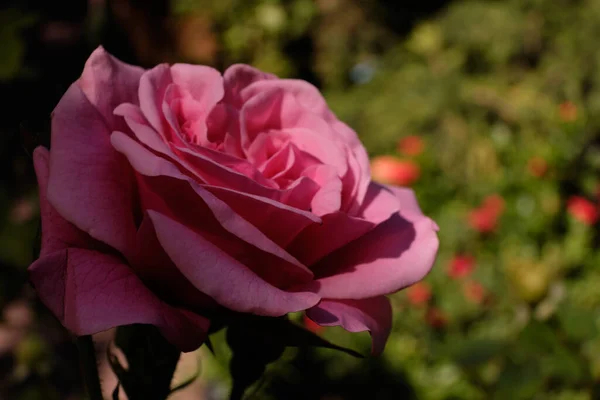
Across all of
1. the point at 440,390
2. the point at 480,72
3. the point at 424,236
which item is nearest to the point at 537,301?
the point at 424,236

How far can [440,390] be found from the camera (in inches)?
58.2

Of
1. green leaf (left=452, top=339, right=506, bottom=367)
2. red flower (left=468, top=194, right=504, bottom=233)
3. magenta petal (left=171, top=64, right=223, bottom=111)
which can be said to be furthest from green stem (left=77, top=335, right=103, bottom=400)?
red flower (left=468, top=194, right=504, bottom=233)

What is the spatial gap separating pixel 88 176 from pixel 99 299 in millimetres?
64

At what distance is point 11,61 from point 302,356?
1.10 metres

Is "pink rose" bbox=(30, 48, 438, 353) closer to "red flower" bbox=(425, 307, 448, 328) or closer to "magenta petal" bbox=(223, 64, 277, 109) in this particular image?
"magenta petal" bbox=(223, 64, 277, 109)

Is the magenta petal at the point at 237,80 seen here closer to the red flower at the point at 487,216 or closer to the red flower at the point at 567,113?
the red flower at the point at 487,216

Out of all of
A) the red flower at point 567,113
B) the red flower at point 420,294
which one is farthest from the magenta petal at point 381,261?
the red flower at point 567,113

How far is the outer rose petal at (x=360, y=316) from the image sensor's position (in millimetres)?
332

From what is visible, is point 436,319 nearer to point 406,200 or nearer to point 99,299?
point 406,200

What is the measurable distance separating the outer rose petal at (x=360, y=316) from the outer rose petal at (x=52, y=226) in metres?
0.13

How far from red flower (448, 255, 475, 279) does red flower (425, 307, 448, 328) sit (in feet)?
0.36

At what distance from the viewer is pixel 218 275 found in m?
0.30

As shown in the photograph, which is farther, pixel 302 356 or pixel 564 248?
pixel 564 248

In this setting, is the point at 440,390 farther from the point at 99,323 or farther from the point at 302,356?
the point at 99,323
